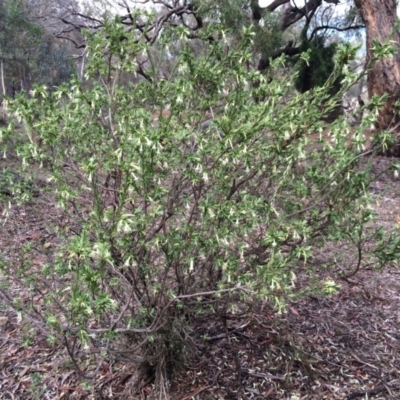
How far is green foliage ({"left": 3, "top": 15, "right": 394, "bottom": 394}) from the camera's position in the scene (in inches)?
69.2

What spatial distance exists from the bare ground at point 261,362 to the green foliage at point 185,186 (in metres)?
0.24

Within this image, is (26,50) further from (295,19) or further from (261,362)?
(261,362)

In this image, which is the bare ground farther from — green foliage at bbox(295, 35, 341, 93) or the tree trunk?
green foliage at bbox(295, 35, 341, 93)

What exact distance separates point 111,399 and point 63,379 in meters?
0.38

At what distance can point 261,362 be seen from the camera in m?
2.60

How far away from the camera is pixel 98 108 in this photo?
224 cm

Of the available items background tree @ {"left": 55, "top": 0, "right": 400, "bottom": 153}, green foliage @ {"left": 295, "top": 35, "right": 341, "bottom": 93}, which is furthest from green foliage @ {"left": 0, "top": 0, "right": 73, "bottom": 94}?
green foliage @ {"left": 295, "top": 35, "right": 341, "bottom": 93}

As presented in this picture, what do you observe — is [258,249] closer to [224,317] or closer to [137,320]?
[224,317]

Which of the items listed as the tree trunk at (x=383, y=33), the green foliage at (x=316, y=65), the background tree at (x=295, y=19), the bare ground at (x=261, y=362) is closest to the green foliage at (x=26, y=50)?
the background tree at (x=295, y=19)

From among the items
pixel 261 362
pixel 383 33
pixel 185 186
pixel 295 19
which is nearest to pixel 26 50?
pixel 295 19

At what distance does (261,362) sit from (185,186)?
120cm

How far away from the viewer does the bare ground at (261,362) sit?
241cm

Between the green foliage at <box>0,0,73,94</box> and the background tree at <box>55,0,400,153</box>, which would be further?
the green foliage at <box>0,0,73,94</box>

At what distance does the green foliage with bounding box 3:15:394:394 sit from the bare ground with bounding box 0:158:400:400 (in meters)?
0.24
